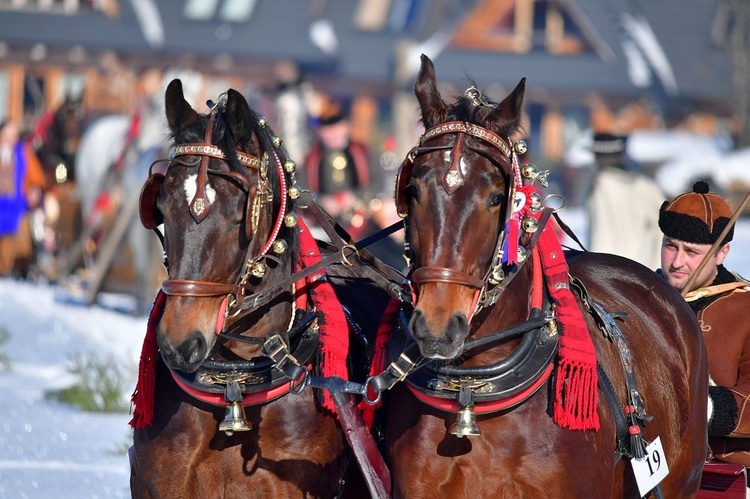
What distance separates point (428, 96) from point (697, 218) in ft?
6.05

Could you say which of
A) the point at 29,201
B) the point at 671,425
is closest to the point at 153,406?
the point at 671,425

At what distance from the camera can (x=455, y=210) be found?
12.7ft

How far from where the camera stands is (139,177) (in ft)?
43.4

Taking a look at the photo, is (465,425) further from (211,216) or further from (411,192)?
(211,216)

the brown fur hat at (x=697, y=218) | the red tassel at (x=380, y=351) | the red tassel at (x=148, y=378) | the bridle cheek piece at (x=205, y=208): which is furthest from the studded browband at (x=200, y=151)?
the brown fur hat at (x=697, y=218)

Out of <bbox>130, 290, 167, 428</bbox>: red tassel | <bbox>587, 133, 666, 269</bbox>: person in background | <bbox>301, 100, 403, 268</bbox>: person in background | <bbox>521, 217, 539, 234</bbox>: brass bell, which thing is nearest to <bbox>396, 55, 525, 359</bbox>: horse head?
<bbox>521, 217, 539, 234</bbox>: brass bell

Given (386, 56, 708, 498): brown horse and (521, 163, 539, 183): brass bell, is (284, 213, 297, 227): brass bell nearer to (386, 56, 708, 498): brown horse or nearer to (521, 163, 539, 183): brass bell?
(386, 56, 708, 498): brown horse

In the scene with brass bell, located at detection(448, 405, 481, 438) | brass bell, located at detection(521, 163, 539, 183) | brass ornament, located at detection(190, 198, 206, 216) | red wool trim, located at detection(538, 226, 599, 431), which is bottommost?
brass bell, located at detection(448, 405, 481, 438)

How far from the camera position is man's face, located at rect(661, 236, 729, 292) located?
5.58m

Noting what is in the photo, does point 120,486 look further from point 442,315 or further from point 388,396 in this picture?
point 442,315

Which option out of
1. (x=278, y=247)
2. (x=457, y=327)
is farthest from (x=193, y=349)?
(x=457, y=327)

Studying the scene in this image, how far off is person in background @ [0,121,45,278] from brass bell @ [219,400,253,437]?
13.3m

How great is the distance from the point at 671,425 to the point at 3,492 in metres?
3.59

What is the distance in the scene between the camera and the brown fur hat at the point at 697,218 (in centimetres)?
550
